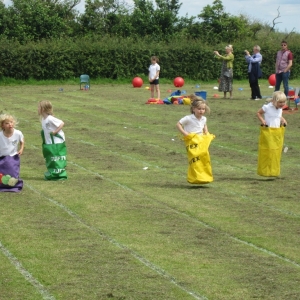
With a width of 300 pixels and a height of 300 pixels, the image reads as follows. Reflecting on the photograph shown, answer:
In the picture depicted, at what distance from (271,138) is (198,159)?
65.9 inches

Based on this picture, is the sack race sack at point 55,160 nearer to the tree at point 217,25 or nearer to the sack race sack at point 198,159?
the sack race sack at point 198,159

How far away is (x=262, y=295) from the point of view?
7.15 metres

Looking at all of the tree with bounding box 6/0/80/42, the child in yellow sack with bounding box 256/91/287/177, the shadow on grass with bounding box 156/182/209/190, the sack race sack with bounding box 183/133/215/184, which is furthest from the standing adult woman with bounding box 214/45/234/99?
the tree with bounding box 6/0/80/42

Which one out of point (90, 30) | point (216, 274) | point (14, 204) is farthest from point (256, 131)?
point (90, 30)

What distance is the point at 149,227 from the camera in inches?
384

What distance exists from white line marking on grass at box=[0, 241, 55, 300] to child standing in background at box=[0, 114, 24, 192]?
10.2 feet

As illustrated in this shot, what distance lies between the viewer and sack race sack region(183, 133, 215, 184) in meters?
12.4

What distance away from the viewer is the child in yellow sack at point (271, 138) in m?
13.3

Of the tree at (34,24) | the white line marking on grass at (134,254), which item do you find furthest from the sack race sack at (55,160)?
the tree at (34,24)

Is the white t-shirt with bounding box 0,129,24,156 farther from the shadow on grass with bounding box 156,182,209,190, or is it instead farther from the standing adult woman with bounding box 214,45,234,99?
the standing adult woman with bounding box 214,45,234,99

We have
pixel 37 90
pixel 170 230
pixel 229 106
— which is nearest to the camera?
pixel 170 230

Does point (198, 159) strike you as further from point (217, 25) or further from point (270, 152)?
point (217, 25)

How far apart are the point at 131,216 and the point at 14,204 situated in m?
1.77

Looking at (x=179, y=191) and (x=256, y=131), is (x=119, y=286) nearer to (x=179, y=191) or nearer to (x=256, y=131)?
(x=179, y=191)
